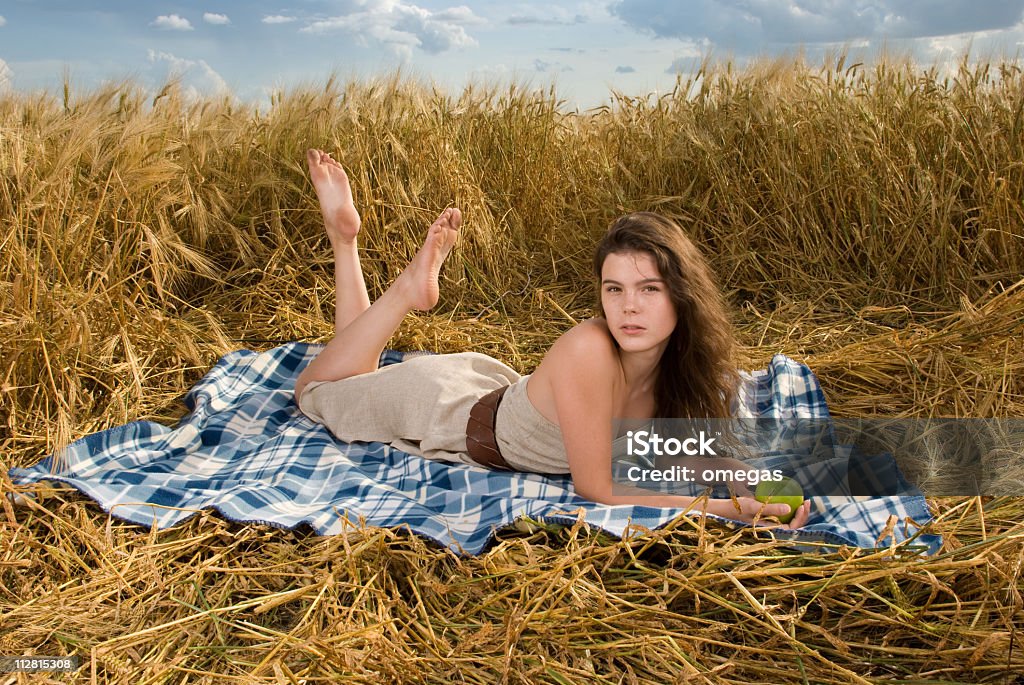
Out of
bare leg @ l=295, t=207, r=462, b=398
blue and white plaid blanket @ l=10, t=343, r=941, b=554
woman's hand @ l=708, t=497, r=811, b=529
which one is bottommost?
blue and white plaid blanket @ l=10, t=343, r=941, b=554

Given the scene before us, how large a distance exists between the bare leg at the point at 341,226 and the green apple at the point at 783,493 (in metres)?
1.41

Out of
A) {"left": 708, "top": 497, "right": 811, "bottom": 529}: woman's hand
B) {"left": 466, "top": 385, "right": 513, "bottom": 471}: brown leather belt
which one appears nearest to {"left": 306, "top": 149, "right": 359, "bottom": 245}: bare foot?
{"left": 466, "top": 385, "right": 513, "bottom": 471}: brown leather belt

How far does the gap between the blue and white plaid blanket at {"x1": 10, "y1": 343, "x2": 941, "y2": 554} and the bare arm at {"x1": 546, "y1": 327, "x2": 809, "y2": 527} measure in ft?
0.21

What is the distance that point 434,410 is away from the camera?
90.2 inches

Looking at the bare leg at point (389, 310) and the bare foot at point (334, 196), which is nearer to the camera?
the bare leg at point (389, 310)

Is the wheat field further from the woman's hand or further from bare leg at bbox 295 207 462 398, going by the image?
bare leg at bbox 295 207 462 398

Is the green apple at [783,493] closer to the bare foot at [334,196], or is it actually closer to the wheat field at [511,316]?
the wheat field at [511,316]

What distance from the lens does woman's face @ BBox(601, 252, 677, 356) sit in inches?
73.8

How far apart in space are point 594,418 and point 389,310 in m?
0.84

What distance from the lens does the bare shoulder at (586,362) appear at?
1.85 metres

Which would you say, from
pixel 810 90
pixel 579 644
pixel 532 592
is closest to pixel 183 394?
pixel 532 592

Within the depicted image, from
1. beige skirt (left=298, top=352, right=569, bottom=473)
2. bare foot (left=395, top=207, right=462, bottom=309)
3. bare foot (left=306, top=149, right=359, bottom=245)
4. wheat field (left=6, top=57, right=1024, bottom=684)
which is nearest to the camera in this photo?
wheat field (left=6, top=57, right=1024, bottom=684)

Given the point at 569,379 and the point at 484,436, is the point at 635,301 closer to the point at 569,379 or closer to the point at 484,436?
the point at 569,379

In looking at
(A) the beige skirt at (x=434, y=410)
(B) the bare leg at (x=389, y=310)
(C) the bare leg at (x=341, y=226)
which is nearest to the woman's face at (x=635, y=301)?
(A) the beige skirt at (x=434, y=410)
